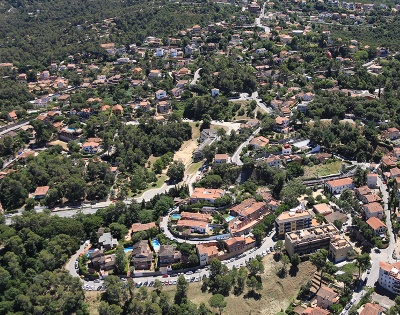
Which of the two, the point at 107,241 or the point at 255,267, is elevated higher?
the point at 255,267

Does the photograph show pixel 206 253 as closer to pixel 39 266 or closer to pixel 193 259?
pixel 193 259

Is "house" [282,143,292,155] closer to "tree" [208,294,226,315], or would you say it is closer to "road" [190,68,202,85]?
"tree" [208,294,226,315]

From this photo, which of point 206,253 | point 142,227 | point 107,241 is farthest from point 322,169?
point 107,241

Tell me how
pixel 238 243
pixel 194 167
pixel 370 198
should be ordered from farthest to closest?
pixel 194 167, pixel 370 198, pixel 238 243

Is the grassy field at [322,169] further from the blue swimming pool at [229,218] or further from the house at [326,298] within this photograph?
the house at [326,298]

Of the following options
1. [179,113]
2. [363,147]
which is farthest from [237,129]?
[363,147]

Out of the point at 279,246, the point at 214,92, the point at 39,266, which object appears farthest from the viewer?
the point at 214,92

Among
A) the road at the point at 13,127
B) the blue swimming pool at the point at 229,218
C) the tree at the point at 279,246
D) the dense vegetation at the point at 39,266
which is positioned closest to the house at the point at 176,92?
the road at the point at 13,127

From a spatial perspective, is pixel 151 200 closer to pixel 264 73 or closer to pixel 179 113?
pixel 179 113
